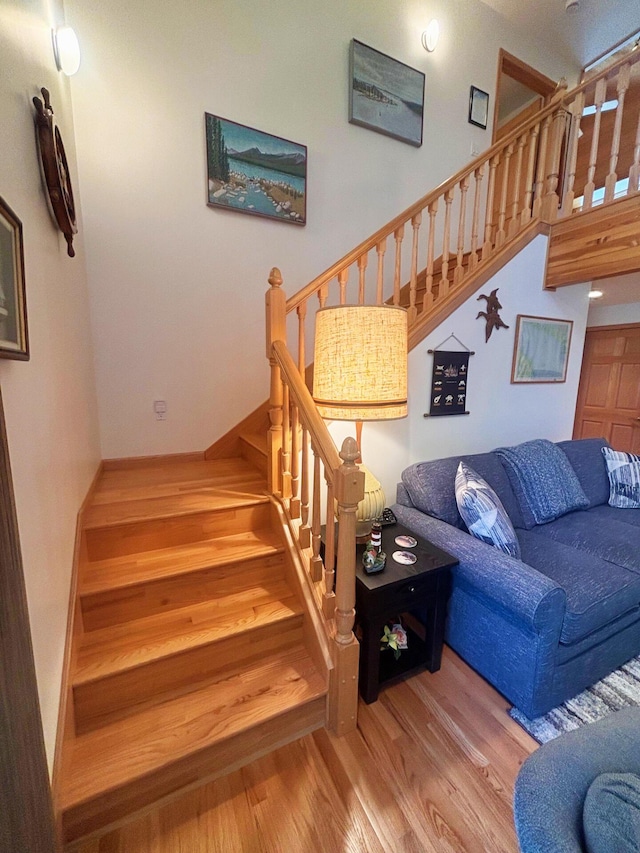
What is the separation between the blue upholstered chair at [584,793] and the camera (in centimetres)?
55

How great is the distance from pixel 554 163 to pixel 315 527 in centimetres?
302

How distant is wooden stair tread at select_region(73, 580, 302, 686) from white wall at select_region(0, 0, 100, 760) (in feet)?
0.57

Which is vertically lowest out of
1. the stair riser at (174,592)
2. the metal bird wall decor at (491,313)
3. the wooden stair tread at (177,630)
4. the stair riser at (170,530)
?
the wooden stair tread at (177,630)

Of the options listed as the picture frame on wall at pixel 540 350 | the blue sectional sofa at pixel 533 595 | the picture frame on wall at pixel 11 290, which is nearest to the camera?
the picture frame on wall at pixel 11 290

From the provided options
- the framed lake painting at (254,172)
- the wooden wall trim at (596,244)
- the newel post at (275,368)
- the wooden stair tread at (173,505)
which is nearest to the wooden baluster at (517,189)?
the wooden wall trim at (596,244)

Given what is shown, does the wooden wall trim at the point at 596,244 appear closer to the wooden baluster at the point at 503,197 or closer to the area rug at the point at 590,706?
the wooden baluster at the point at 503,197

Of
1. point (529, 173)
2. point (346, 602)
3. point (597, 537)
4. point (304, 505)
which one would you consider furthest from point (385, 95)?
point (346, 602)

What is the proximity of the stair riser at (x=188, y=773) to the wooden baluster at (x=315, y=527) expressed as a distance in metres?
0.45

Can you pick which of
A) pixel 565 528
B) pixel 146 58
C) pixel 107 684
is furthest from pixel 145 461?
pixel 565 528

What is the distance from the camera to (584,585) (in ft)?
5.04

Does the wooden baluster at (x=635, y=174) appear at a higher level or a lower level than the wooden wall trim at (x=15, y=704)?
higher

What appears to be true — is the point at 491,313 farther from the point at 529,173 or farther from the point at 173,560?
the point at 173,560

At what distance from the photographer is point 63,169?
4.46 feet

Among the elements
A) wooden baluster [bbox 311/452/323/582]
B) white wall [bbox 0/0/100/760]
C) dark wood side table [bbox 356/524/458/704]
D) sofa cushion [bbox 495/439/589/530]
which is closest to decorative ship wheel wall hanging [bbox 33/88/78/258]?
white wall [bbox 0/0/100/760]
